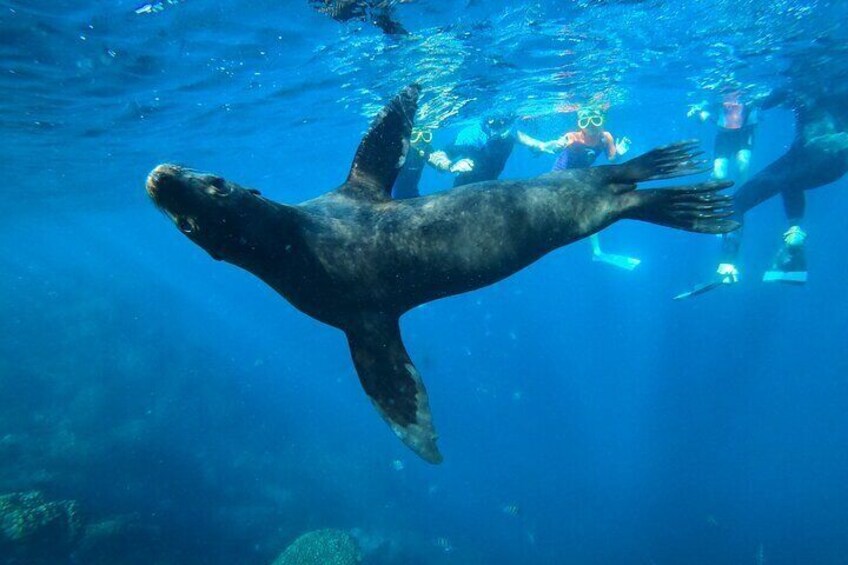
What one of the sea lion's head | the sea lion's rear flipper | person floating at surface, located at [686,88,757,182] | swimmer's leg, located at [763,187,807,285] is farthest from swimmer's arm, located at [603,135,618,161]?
the sea lion's head

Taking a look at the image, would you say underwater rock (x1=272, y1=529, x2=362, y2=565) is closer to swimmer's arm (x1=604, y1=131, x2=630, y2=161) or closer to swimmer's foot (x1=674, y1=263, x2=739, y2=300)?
swimmer's foot (x1=674, y1=263, x2=739, y2=300)

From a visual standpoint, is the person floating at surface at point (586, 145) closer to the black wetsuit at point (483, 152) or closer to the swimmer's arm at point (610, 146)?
the swimmer's arm at point (610, 146)

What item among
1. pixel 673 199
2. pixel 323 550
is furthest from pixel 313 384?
pixel 673 199

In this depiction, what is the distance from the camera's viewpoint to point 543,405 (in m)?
40.6

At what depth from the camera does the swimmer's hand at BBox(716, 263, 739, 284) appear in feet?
35.5

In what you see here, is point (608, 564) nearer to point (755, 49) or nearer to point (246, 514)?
point (246, 514)

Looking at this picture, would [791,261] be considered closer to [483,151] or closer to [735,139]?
[735,139]

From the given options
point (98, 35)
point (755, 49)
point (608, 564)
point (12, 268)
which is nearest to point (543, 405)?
point (608, 564)

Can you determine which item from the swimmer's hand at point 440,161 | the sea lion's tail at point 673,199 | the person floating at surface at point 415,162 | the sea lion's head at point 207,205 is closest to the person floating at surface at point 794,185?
the swimmer's hand at point 440,161

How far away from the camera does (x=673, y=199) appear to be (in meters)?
4.28

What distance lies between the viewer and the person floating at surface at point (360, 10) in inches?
408

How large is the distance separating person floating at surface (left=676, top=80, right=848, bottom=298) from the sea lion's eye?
10.6m

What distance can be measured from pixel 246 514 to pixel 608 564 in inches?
684

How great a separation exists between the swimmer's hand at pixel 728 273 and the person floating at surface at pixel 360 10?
9384mm
